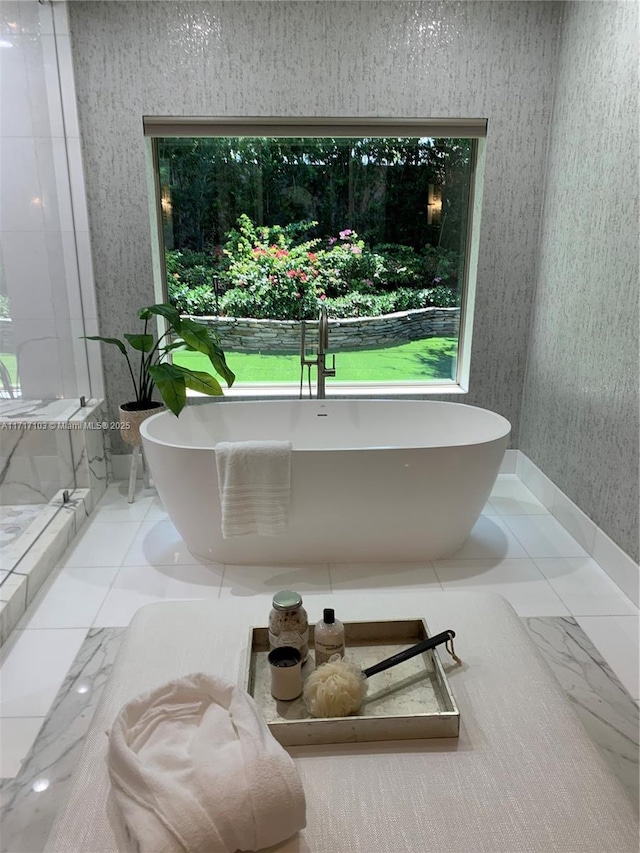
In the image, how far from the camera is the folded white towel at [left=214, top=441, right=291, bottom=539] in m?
2.47

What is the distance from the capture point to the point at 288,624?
1.47 metres

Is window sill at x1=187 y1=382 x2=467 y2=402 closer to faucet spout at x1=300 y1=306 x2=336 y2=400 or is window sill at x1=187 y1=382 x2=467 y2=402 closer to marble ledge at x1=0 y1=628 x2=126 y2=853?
faucet spout at x1=300 y1=306 x2=336 y2=400

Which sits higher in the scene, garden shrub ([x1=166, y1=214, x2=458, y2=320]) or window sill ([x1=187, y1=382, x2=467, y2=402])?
garden shrub ([x1=166, y1=214, x2=458, y2=320])

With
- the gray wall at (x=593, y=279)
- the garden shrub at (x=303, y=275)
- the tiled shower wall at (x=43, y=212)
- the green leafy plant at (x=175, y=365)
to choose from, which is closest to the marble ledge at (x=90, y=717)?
the gray wall at (x=593, y=279)

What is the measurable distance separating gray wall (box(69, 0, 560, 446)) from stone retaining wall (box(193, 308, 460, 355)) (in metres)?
0.66

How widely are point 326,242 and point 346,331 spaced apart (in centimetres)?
58

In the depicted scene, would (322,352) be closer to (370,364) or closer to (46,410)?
(370,364)

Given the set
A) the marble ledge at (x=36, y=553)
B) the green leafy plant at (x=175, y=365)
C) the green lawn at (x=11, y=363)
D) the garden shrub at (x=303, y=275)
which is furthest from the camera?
the garden shrub at (x=303, y=275)

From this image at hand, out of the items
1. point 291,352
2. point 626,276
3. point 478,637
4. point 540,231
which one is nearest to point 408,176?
point 540,231

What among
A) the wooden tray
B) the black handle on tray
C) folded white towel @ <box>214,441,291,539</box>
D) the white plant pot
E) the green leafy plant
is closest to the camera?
the wooden tray

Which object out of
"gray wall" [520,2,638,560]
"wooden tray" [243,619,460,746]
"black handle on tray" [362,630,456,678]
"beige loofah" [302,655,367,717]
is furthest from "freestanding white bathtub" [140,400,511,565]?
"beige loofah" [302,655,367,717]

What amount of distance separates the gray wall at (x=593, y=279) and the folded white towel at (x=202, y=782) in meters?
1.95

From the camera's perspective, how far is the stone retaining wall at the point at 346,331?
148 inches

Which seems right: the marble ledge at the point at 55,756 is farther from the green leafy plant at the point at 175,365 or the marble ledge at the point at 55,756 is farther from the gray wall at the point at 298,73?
the gray wall at the point at 298,73
